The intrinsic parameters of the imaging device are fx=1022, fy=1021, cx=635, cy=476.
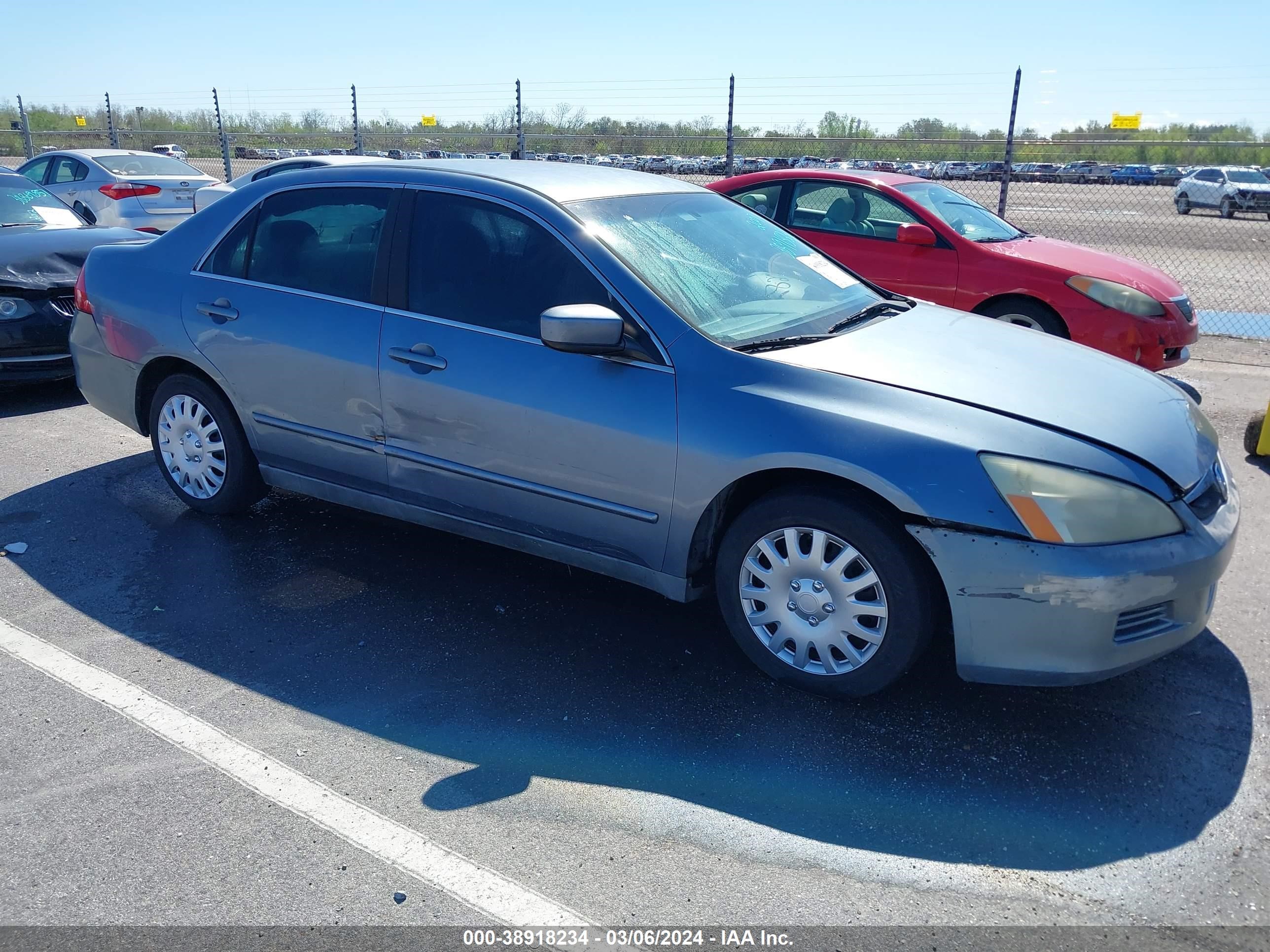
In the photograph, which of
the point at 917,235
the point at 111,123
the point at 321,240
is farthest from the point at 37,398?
the point at 111,123

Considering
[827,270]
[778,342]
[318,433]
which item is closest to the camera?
[778,342]

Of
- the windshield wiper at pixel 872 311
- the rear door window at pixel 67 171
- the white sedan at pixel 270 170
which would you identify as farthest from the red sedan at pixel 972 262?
the rear door window at pixel 67 171

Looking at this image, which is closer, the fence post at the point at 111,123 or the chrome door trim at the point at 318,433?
the chrome door trim at the point at 318,433

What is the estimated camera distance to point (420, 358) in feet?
13.3

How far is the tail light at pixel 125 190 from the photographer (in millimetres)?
12914

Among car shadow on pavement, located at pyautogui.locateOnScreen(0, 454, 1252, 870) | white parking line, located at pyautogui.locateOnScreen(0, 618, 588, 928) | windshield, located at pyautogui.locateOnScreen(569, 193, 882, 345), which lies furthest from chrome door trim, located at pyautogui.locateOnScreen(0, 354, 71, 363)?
windshield, located at pyautogui.locateOnScreen(569, 193, 882, 345)

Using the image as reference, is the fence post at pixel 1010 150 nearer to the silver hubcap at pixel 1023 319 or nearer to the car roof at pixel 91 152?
the silver hubcap at pixel 1023 319

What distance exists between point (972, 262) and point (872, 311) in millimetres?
3809

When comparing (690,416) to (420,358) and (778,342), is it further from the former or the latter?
(420,358)

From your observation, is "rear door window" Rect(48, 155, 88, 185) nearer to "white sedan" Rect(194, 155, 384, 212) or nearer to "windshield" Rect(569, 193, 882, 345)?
"white sedan" Rect(194, 155, 384, 212)

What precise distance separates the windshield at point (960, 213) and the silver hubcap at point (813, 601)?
528 cm

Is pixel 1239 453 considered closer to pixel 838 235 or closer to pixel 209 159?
pixel 838 235

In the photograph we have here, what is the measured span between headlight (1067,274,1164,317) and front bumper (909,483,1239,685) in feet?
14.9

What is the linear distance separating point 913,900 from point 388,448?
267 centimetres
